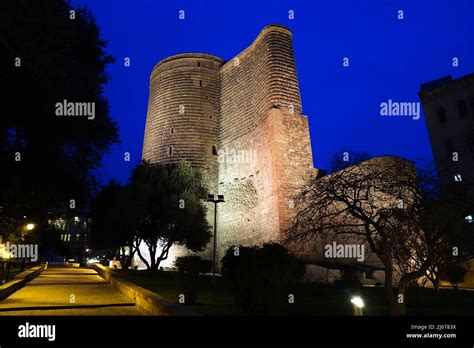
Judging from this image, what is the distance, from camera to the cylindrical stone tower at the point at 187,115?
30531 millimetres

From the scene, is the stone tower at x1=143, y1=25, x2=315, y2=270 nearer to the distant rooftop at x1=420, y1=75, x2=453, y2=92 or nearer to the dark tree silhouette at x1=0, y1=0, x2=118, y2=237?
the distant rooftop at x1=420, y1=75, x2=453, y2=92

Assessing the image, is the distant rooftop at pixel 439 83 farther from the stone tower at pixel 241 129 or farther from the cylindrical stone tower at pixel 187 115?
the cylindrical stone tower at pixel 187 115

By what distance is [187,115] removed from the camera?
31.1 meters

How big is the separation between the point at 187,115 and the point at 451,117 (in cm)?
1923

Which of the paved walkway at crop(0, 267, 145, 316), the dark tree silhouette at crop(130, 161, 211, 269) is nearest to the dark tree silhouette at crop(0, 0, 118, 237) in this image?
the paved walkway at crop(0, 267, 145, 316)

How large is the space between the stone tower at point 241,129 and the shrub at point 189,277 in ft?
41.5

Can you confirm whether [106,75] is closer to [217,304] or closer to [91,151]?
[91,151]

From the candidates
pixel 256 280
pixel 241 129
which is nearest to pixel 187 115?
pixel 241 129

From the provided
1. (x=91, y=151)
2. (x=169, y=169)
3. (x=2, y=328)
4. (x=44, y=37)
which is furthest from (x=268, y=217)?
(x=2, y=328)

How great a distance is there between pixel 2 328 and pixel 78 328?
3.81 ft

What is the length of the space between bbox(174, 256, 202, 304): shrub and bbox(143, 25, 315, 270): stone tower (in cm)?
1265

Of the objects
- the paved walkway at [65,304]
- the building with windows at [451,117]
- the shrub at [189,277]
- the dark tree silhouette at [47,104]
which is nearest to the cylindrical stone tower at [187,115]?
the building with windows at [451,117]

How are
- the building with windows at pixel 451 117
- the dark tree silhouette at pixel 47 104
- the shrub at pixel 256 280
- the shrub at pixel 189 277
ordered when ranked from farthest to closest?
the building with windows at pixel 451 117 < the shrub at pixel 189 277 < the dark tree silhouette at pixel 47 104 < the shrub at pixel 256 280

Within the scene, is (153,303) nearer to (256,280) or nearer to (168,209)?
(256,280)
